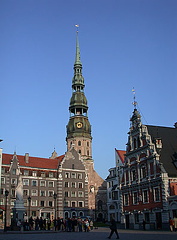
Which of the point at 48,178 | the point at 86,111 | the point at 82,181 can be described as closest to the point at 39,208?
the point at 48,178

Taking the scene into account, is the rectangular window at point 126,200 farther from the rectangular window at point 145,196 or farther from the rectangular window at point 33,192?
the rectangular window at point 33,192

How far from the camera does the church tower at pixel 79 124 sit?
339 feet

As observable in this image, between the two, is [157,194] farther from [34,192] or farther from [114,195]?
[34,192]

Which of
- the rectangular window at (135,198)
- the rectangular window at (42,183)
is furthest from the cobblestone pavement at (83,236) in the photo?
the rectangular window at (42,183)

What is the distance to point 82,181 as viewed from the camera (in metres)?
78.1

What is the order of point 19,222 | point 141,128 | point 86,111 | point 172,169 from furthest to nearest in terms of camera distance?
point 86,111, point 141,128, point 172,169, point 19,222

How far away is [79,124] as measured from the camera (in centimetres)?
10419

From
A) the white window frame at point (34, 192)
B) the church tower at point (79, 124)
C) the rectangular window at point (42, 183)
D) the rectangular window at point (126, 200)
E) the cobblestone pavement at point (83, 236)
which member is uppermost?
the church tower at point (79, 124)

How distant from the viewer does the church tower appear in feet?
339

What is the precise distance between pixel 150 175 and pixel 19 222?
63.3 ft

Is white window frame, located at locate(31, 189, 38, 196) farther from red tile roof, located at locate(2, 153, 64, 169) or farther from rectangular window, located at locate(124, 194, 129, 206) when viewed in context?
rectangular window, located at locate(124, 194, 129, 206)

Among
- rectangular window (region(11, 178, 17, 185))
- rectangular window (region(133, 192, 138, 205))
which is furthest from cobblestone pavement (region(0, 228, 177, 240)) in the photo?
rectangular window (region(11, 178, 17, 185))

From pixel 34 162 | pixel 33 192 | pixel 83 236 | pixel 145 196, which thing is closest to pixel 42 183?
pixel 33 192

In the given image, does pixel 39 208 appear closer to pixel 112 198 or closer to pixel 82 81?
pixel 112 198
